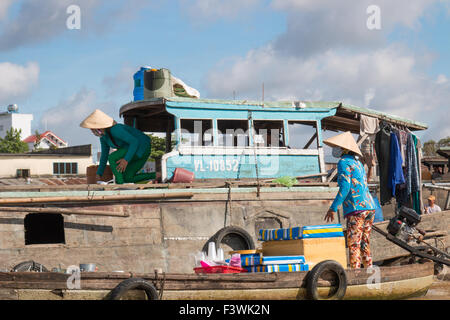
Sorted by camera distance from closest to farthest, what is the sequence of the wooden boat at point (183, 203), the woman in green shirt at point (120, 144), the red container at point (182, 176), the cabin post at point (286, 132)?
the wooden boat at point (183, 203) < the red container at point (182, 176) < the woman in green shirt at point (120, 144) < the cabin post at point (286, 132)

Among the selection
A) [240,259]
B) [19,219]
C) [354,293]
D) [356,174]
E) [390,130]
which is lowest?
[354,293]

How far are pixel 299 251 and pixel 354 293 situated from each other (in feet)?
3.38

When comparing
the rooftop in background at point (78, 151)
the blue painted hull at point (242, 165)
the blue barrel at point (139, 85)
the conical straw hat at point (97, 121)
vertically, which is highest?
the rooftop in background at point (78, 151)

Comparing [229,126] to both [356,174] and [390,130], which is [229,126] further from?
[356,174]

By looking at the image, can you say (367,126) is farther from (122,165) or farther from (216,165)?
(122,165)

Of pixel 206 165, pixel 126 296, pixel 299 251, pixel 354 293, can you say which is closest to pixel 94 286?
pixel 126 296

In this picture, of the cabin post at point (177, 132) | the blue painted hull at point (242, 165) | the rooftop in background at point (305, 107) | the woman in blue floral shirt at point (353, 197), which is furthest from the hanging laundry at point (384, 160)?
the cabin post at point (177, 132)

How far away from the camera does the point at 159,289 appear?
6.77 m

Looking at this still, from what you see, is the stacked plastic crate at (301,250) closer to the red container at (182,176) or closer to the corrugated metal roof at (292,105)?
the red container at (182,176)

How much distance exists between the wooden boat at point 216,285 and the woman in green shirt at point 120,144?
4143 mm

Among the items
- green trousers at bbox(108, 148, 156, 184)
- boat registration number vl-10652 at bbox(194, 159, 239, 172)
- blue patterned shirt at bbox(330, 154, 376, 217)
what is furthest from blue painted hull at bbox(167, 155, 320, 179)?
blue patterned shirt at bbox(330, 154, 376, 217)

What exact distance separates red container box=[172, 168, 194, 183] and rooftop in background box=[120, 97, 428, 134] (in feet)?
4.29

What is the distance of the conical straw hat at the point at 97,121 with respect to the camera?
10.4 m

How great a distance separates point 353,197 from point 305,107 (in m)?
3.92
